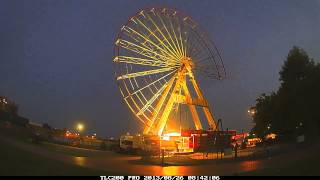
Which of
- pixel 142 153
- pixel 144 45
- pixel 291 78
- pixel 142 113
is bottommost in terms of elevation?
pixel 142 153

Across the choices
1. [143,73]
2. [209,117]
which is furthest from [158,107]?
[209,117]

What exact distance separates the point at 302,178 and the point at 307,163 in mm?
3337

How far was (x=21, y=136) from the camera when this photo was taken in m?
20.5

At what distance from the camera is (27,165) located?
1574cm

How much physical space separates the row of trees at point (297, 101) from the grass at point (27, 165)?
2702 cm

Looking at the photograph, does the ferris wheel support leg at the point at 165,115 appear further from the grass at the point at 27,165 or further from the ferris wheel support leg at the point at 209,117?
the grass at the point at 27,165

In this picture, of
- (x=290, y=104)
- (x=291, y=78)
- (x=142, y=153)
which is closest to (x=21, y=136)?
(x=142, y=153)

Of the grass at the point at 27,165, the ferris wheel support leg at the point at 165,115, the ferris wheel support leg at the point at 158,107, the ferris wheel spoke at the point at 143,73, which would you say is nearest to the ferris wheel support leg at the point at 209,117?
the ferris wheel support leg at the point at 165,115

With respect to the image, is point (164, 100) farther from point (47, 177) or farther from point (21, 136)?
point (47, 177)

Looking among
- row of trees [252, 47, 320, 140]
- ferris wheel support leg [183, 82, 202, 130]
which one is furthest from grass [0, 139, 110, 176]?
ferris wheel support leg [183, 82, 202, 130]

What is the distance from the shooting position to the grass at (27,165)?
15092 mm

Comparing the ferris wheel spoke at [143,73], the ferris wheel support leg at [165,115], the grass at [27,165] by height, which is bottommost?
the grass at [27,165]

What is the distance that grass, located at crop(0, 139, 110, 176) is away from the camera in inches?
594

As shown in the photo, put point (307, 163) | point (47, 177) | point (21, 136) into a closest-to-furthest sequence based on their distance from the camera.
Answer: point (47, 177) < point (307, 163) < point (21, 136)
